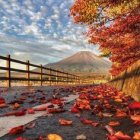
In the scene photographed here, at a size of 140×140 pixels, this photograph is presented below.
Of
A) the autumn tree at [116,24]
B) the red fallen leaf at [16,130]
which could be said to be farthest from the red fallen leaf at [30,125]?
the autumn tree at [116,24]

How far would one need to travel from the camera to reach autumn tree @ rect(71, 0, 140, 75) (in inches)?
574

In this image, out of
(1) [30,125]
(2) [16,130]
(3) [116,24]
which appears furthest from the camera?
(3) [116,24]

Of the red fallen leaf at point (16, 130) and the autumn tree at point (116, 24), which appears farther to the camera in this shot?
the autumn tree at point (116, 24)

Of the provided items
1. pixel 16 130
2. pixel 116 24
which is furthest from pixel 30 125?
pixel 116 24

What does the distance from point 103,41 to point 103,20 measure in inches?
136

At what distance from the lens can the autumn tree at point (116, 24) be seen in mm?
14583

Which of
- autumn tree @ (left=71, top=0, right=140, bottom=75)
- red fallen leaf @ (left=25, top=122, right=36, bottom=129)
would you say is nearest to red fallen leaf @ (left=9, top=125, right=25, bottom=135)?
red fallen leaf @ (left=25, top=122, right=36, bottom=129)

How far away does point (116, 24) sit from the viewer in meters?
16.9

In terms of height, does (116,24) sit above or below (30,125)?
above

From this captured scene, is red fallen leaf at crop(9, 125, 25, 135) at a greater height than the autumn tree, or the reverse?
the autumn tree

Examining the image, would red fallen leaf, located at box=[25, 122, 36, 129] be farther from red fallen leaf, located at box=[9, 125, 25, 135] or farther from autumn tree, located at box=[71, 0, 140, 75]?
autumn tree, located at box=[71, 0, 140, 75]

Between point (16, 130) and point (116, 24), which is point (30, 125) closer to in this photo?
point (16, 130)

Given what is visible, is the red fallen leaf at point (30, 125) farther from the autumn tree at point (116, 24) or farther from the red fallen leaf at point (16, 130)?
the autumn tree at point (116, 24)

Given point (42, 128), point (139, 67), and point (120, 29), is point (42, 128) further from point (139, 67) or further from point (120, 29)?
point (120, 29)
